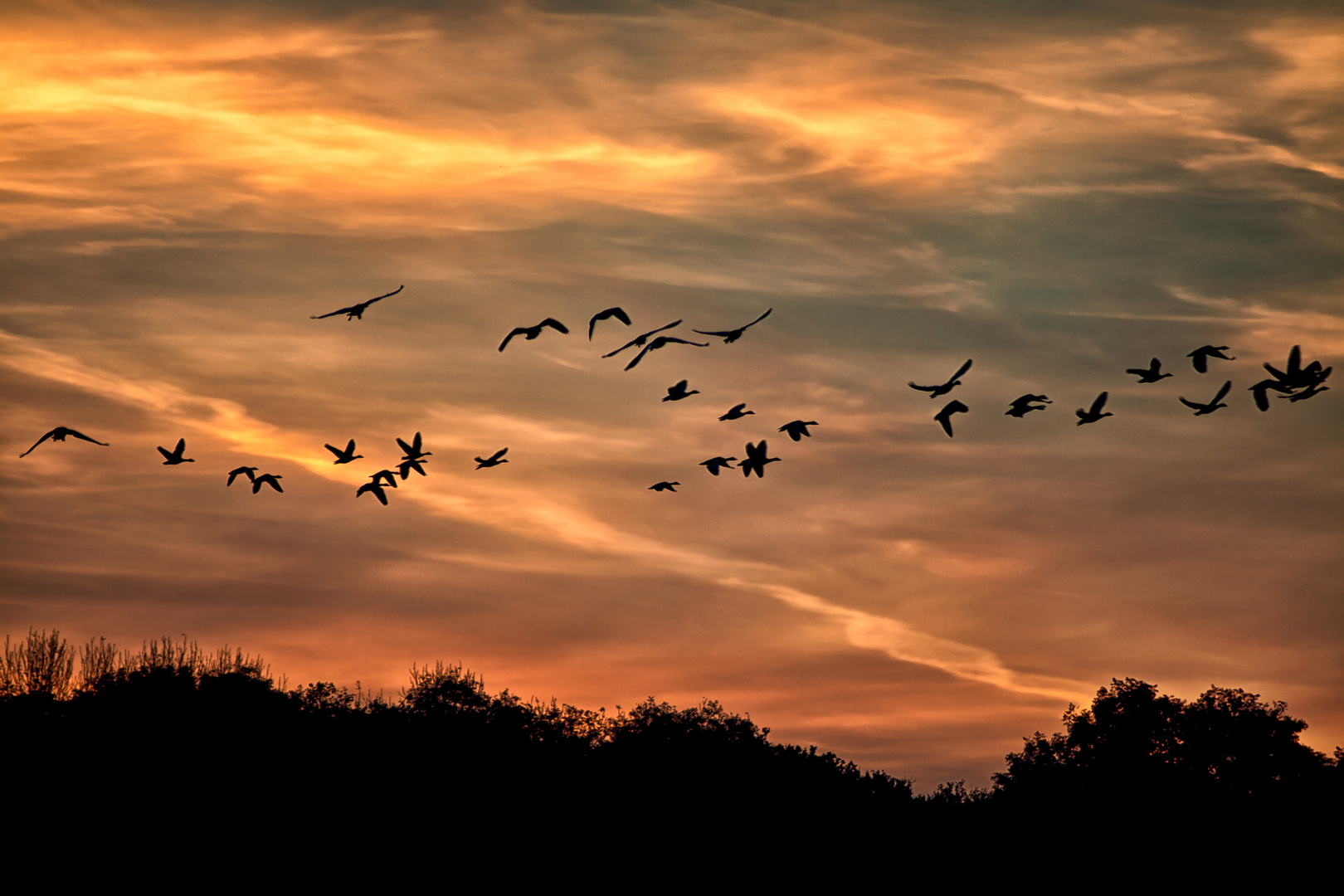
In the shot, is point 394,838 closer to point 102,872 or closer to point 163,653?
point 102,872

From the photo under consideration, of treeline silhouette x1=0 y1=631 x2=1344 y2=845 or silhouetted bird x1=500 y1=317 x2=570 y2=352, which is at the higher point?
silhouetted bird x1=500 y1=317 x2=570 y2=352

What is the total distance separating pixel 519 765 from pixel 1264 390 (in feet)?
153

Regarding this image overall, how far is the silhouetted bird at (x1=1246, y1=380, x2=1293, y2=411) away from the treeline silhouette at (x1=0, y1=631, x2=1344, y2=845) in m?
41.1

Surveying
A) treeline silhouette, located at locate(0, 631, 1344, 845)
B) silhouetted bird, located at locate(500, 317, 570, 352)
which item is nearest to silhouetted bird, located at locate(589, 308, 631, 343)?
silhouetted bird, located at locate(500, 317, 570, 352)

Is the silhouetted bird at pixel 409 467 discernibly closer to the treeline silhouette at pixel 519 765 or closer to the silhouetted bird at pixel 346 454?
the silhouetted bird at pixel 346 454

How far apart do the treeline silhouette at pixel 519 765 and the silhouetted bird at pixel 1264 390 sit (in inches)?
1618

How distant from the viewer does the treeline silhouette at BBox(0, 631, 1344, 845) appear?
55750 millimetres

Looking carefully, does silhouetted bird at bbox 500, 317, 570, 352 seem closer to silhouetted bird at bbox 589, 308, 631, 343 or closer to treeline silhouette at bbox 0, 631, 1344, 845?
silhouetted bird at bbox 589, 308, 631, 343

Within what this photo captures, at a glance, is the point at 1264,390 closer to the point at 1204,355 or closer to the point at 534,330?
the point at 1204,355

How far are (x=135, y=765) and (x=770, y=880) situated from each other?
3097 cm

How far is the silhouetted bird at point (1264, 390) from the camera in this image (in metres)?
22.8

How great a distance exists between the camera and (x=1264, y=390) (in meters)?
23.9

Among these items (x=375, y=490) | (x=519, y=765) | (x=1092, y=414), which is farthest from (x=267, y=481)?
(x=519, y=765)

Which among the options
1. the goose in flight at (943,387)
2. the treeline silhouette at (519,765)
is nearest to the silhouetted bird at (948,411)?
the goose in flight at (943,387)
